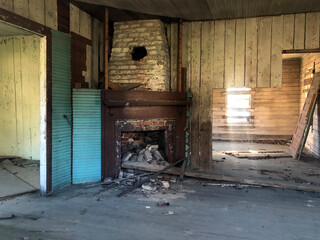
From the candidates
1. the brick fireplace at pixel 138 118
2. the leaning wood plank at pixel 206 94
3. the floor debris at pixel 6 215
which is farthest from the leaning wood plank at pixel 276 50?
the floor debris at pixel 6 215

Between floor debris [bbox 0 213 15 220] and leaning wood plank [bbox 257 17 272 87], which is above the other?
leaning wood plank [bbox 257 17 272 87]

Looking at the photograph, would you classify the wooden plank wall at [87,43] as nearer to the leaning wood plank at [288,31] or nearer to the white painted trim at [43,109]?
the white painted trim at [43,109]

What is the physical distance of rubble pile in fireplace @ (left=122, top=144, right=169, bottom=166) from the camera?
4965 mm

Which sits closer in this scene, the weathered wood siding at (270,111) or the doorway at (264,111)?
the doorway at (264,111)

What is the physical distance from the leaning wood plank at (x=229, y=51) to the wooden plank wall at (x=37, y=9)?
2892 millimetres

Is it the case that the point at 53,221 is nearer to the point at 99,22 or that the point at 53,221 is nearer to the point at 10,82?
the point at 10,82

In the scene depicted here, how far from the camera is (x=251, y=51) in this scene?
15.6ft

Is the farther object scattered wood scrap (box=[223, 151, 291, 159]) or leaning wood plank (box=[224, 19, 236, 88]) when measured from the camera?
scattered wood scrap (box=[223, 151, 291, 159])

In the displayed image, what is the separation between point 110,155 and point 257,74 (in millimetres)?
2967

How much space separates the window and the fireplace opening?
5.20 metres

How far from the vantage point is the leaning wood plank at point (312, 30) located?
4.50 meters

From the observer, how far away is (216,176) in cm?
459

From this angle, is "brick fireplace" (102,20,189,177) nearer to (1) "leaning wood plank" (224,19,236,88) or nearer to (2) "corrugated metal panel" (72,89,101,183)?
(2) "corrugated metal panel" (72,89,101,183)

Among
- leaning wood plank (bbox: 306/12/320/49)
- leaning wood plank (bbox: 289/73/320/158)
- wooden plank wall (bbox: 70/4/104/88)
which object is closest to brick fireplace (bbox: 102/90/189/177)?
wooden plank wall (bbox: 70/4/104/88)
